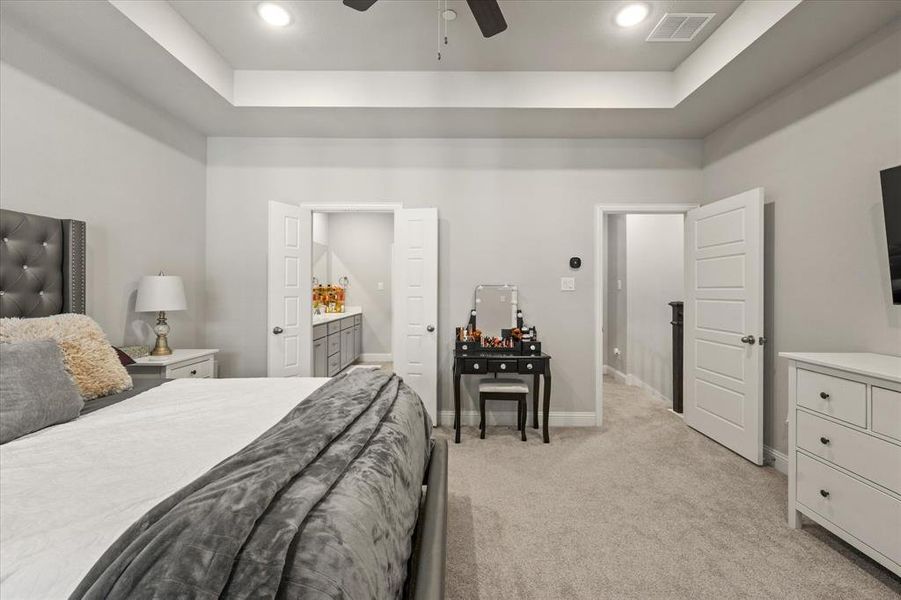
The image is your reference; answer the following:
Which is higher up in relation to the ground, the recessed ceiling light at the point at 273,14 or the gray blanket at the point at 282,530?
the recessed ceiling light at the point at 273,14

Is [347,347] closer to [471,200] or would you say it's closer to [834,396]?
[471,200]

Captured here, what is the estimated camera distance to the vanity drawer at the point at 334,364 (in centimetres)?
512

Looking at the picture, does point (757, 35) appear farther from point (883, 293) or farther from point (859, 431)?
point (859, 431)

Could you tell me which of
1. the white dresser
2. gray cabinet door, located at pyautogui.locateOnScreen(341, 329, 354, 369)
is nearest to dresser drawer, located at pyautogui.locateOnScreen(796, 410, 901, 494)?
the white dresser

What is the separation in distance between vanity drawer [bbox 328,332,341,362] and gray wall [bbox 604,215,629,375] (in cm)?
397

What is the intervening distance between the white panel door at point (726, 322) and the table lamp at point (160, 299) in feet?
13.5

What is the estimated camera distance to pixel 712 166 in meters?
3.54

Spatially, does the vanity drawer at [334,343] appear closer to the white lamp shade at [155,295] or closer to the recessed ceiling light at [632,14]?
the white lamp shade at [155,295]

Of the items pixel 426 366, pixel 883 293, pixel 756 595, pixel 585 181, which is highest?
pixel 585 181

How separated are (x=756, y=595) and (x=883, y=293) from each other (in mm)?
1755

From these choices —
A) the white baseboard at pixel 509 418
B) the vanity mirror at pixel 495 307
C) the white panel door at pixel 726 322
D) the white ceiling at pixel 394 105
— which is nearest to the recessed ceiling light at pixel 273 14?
the white ceiling at pixel 394 105

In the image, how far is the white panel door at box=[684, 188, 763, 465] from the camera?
279 cm

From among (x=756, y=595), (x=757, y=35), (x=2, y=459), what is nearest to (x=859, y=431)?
(x=756, y=595)

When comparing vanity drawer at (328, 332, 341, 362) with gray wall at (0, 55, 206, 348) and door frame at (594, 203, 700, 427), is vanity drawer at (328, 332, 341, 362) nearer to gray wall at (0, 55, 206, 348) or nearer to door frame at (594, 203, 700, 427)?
gray wall at (0, 55, 206, 348)
